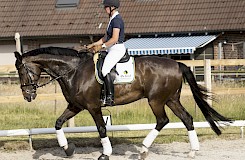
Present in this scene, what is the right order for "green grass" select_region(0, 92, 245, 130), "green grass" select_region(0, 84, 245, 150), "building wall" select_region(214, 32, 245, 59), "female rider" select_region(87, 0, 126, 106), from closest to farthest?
1. "female rider" select_region(87, 0, 126, 106)
2. "green grass" select_region(0, 84, 245, 150)
3. "green grass" select_region(0, 92, 245, 130)
4. "building wall" select_region(214, 32, 245, 59)

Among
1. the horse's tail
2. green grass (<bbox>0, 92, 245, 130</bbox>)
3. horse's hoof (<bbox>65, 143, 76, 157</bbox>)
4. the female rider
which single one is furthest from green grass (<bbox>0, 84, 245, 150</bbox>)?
the female rider

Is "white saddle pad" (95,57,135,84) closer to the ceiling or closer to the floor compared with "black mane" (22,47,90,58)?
closer to the floor

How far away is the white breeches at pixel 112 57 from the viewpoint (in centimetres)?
898

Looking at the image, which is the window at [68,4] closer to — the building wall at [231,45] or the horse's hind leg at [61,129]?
the building wall at [231,45]

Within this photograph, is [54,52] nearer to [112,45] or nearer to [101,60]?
[101,60]

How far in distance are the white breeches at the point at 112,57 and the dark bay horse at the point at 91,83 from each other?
30 centimetres

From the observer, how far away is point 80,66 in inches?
368

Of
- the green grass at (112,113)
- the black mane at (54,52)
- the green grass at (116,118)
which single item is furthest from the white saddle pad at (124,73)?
the green grass at (112,113)

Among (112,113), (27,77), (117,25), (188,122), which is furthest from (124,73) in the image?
(112,113)

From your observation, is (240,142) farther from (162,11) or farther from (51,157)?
(162,11)

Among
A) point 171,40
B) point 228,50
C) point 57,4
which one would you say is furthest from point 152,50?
point 57,4

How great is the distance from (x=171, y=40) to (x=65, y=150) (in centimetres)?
1809

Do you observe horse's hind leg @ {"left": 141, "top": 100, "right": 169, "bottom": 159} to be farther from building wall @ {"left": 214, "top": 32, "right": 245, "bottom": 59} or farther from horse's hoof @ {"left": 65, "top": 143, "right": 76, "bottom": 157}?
building wall @ {"left": 214, "top": 32, "right": 245, "bottom": 59}

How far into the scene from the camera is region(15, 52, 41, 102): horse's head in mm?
9211
